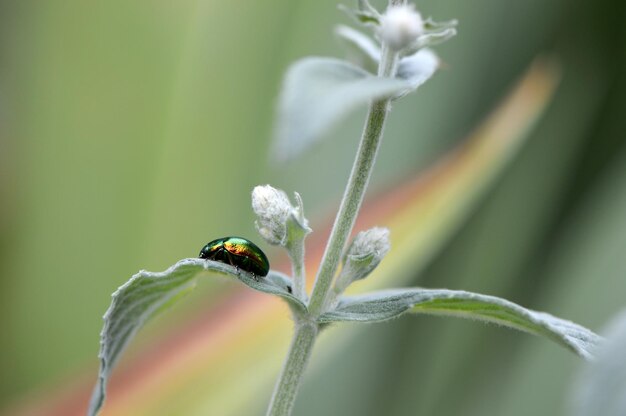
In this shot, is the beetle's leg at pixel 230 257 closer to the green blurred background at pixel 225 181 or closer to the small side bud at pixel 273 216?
the small side bud at pixel 273 216

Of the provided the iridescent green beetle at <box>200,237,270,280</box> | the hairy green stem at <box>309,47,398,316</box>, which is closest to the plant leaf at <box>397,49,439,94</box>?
the hairy green stem at <box>309,47,398,316</box>

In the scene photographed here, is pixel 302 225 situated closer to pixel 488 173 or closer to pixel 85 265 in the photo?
pixel 488 173

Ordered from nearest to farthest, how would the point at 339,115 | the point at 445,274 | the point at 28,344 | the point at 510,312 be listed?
the point at 339,115 < the point at 510,312 < the point at 28,344 < the point at 445,274

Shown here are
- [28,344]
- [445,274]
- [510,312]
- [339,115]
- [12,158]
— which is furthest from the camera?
[445,274]

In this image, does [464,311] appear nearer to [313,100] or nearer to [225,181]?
[313,100]

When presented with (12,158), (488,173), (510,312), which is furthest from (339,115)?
(12,158)

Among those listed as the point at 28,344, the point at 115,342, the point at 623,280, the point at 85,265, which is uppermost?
the point at 623,280

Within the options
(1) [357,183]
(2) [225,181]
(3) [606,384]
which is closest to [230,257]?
(1) [357,183]
